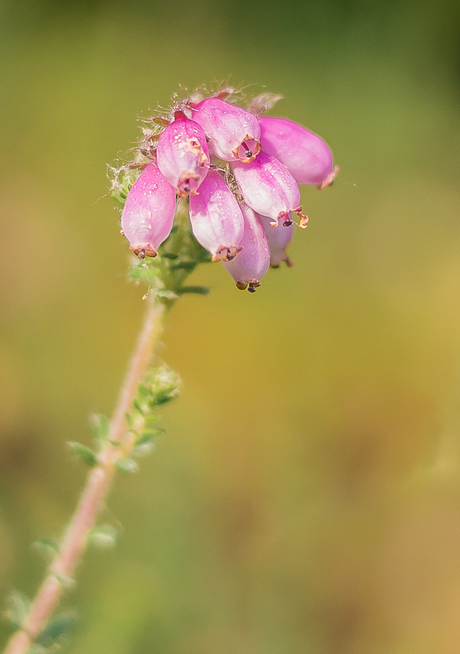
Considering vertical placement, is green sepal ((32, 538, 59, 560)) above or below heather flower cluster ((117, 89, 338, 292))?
below

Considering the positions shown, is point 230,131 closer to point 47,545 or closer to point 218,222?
point 218,222

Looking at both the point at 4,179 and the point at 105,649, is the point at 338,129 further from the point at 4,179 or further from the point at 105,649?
the point at 105,649

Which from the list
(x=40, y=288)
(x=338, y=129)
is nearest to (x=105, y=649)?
(x=40, y=288)

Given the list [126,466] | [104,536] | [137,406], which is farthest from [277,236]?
[104,536]

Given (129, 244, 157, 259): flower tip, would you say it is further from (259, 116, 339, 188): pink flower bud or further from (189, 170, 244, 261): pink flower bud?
(259, 116, 339, 188): pink flower bud

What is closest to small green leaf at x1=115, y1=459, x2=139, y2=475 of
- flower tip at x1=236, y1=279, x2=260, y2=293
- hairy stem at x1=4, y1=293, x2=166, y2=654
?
hairy stem at x1=4, y1=293, x2=166, y2=654
